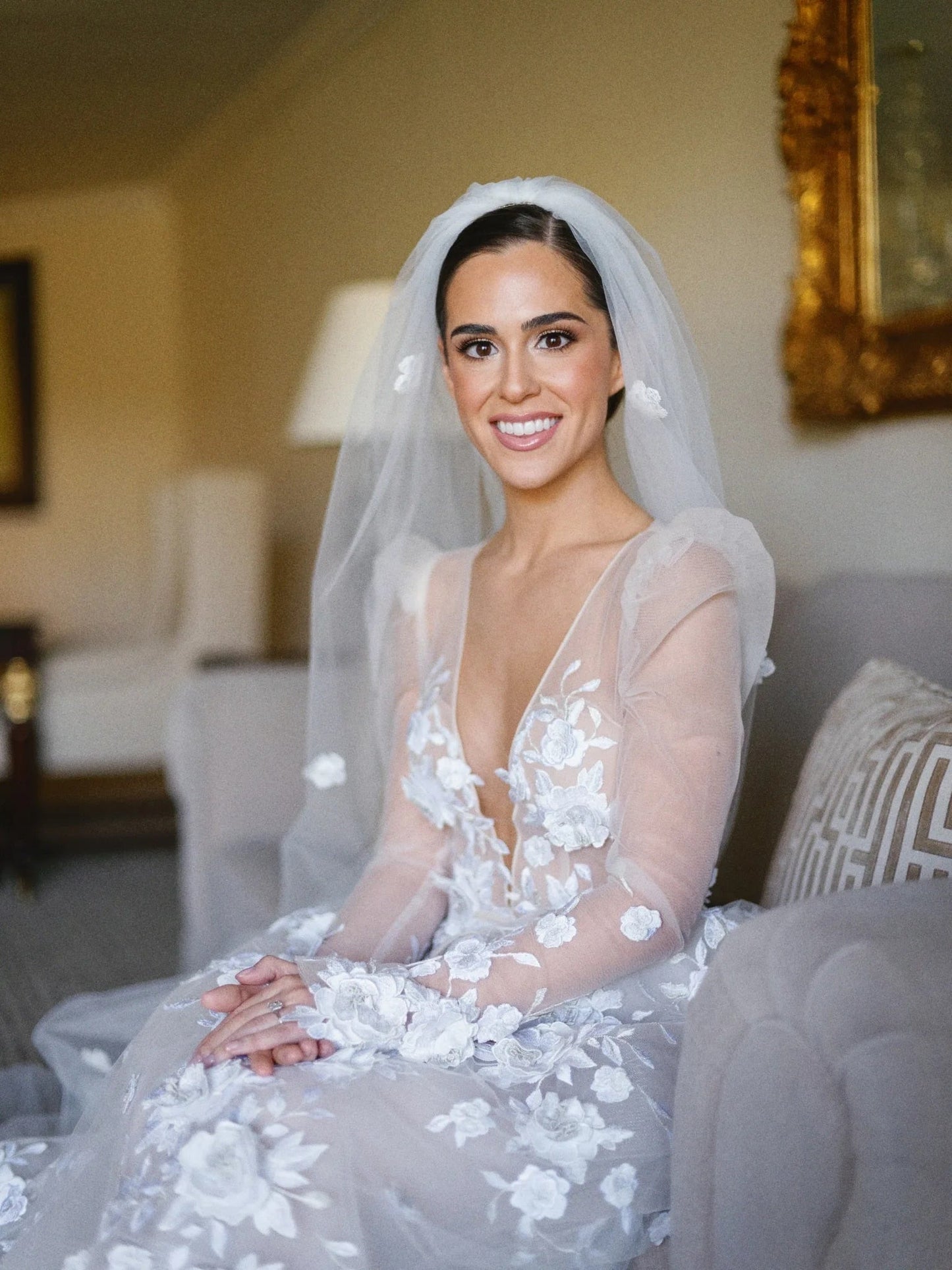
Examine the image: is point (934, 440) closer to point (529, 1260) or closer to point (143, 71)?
point (529, 1260)

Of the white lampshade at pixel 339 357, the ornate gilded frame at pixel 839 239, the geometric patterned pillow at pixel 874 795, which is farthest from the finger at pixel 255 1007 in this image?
the white lampshade at pixel 339 357

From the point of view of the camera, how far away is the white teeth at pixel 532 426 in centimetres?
152

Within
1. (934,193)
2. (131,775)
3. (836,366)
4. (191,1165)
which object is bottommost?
(131,775)

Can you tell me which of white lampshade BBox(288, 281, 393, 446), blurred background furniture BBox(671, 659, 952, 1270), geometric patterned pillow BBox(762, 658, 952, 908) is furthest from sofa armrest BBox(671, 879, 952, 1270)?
white lampshade BBox(288, 281, 393, 446)

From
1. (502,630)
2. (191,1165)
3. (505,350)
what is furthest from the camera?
(502,630)

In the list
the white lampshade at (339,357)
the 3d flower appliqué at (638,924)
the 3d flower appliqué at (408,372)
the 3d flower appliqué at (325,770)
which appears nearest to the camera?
the 3d flower appliqué at (638,924)

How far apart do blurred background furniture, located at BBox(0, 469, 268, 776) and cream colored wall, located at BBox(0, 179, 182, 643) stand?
2166mm

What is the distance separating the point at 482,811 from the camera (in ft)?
5.19

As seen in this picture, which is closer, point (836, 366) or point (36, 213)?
point (836, 366)

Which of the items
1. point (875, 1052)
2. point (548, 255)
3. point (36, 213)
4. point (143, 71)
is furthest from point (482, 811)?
point (36, 213)

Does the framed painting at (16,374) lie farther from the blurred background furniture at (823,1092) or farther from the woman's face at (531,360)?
the blurred background furniture at (823,1092)

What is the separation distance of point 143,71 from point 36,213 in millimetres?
1896

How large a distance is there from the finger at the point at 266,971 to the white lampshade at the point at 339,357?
1.85m

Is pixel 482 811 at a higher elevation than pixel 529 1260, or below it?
higher
